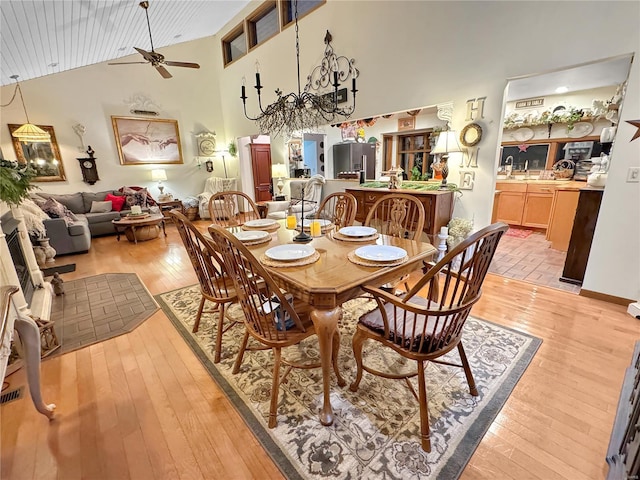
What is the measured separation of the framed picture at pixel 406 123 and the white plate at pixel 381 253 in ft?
16.7

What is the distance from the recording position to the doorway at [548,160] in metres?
3.50

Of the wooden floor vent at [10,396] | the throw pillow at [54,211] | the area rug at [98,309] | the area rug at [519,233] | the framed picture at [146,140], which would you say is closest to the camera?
the wooden floor vent at [10,396]

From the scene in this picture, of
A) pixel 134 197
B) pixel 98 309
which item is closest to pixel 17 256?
pixel 98 309

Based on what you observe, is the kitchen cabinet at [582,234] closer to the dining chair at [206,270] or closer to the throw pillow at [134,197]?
the dining chair at [206,270]

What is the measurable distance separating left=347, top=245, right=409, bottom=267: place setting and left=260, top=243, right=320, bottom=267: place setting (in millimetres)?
218

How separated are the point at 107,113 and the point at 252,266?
7.07 m

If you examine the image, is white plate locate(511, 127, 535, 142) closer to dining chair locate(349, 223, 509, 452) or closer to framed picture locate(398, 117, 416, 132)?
framed picture locate(398, 117, 416, 132)

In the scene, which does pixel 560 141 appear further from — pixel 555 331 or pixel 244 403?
pixel 244 403

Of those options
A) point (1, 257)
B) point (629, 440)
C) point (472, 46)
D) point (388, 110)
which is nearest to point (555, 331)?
point (629, 440)

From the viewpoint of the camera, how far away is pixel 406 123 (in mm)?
5965

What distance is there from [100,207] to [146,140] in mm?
1964

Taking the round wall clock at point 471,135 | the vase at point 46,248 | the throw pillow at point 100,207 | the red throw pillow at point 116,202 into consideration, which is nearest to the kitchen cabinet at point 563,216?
the round wall clock at point 471,135

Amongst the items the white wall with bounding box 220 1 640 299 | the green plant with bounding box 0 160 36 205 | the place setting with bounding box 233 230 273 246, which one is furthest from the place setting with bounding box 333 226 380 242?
the green plant with bounding box 0 160 36 205

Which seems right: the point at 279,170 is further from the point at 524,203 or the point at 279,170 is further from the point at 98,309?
the point at 524,203
